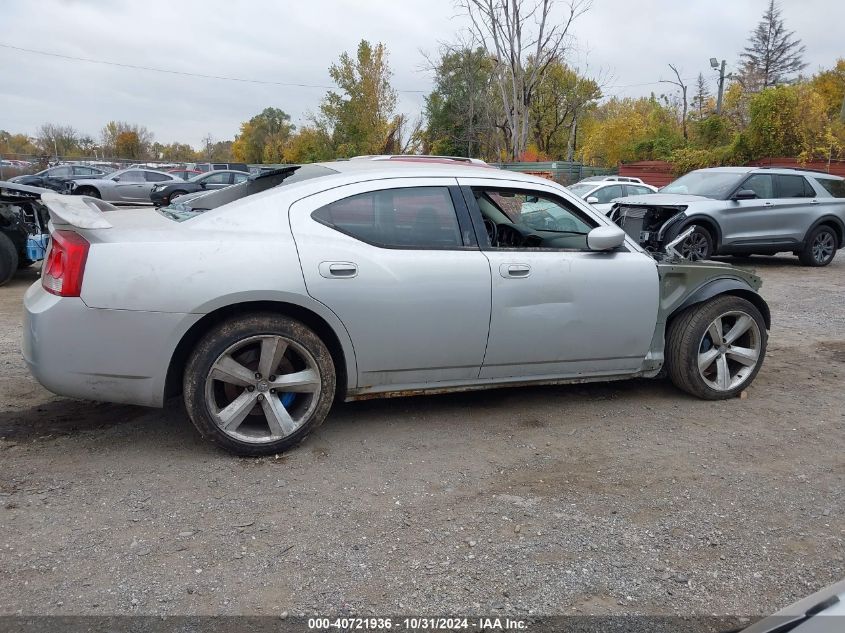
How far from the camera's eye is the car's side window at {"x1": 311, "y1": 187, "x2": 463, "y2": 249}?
370 centimetres

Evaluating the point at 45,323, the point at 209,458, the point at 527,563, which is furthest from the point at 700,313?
the point at 45,323

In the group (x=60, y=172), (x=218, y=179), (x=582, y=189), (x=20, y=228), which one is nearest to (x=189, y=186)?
(x=218, y=179)

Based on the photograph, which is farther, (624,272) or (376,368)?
(624,272)

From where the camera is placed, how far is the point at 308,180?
12.7ft

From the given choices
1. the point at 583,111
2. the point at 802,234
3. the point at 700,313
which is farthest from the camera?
the point at 583,111

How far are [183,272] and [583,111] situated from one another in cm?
4327

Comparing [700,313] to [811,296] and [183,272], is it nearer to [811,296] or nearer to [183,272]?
[183,272]

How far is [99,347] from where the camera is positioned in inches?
128

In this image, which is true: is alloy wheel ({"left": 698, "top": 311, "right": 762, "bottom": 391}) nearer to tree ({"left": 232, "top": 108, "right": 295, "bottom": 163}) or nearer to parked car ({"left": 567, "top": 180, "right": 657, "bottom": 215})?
parked car ({"left": 567, "top": 180, "right": 657, "bottom": 215})

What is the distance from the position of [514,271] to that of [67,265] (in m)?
2.34

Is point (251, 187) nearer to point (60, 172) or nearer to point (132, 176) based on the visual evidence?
point (132, 176)

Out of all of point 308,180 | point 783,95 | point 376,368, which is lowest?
point 376,368

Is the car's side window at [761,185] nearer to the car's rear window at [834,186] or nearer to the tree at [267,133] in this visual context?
the car's rear window at [834,186]

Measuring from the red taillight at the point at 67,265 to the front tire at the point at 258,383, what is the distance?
2.13 ft
